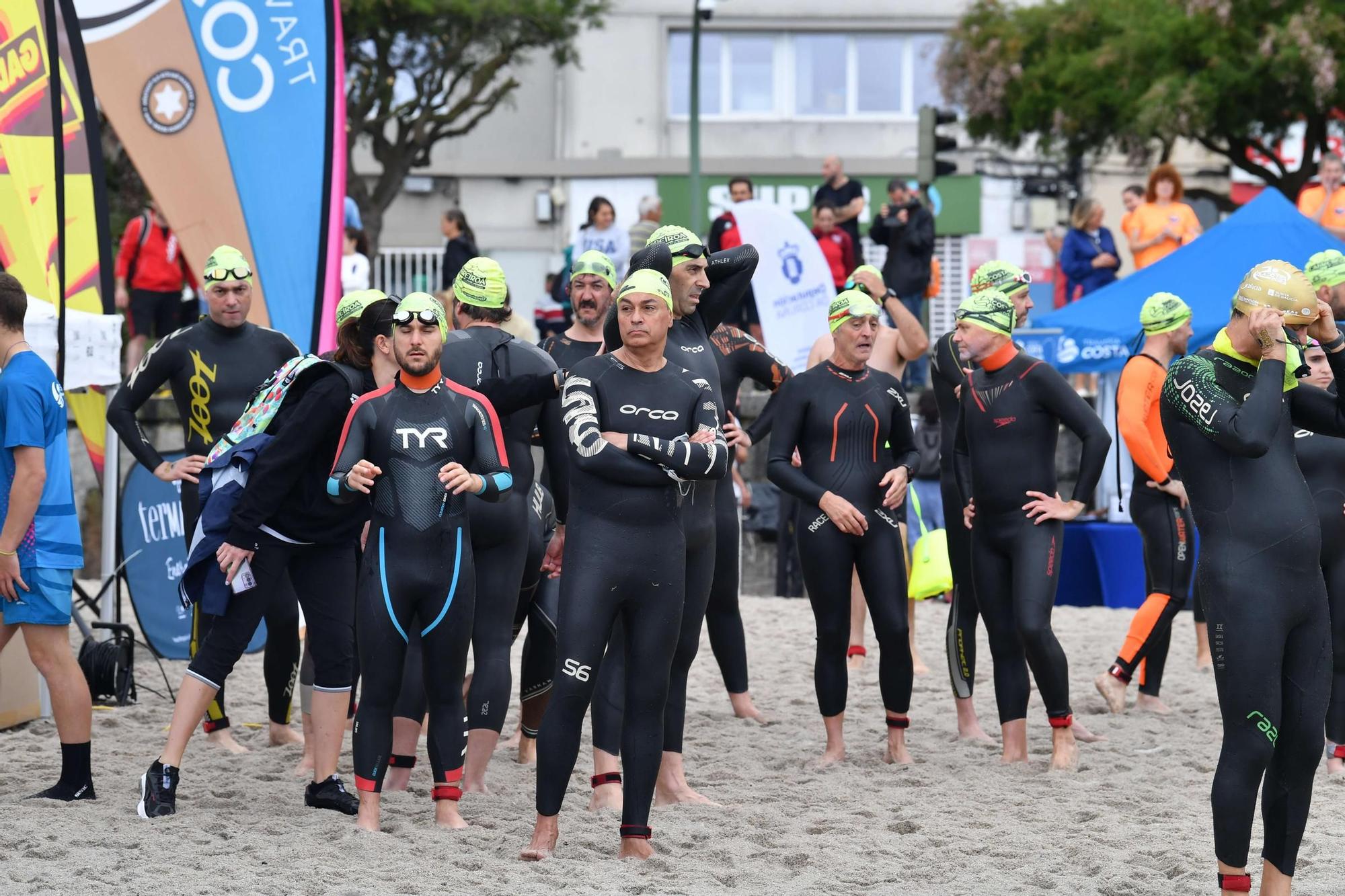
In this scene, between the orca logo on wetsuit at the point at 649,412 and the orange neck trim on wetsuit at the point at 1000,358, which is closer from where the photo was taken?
the orca logo on wetsuit at the point at 649,412

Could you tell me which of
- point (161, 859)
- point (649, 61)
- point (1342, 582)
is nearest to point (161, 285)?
point (161, 859)

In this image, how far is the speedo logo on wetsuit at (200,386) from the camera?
723cm

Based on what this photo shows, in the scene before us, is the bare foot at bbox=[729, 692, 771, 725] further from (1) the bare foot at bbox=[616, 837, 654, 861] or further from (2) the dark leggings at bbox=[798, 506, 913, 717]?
(1) the bare foot at bbox=[616, 837, 654, 861]

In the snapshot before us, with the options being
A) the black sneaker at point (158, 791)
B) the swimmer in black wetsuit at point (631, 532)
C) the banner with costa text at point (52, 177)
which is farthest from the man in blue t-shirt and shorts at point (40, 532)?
the swimmer in black wetsuit at point (631, 532)

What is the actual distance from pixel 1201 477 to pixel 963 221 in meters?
25.3

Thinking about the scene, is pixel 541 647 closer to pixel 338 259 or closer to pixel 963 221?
pixel 338 259

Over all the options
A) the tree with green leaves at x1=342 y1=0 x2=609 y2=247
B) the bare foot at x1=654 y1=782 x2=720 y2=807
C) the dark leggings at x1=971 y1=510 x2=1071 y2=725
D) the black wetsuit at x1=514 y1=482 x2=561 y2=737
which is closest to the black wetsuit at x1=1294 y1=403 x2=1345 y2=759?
the dark leggings at x1=971 y1=510 x2=1071 y2=725

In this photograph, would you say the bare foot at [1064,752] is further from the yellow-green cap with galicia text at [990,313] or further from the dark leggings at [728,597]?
the yellow-green cap with galicia text at [990,313]

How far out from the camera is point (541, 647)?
696 centimetres

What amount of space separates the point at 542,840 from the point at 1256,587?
2.43 m

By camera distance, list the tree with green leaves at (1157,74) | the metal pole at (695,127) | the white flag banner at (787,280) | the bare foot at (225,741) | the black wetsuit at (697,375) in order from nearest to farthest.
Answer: the black wetsuit at (697,375)
the bare foot at (225,741)
the white flag banner at (787,280)
the metal pole at (695,127)
the tree with green leaves at (1157,74)

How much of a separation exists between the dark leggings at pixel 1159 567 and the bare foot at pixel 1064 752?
1253 mm

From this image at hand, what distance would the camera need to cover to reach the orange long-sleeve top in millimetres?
8078

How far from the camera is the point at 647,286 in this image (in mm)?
5371
